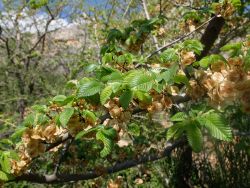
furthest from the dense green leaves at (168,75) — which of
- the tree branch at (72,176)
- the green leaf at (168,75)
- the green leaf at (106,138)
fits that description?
the tree branch at (72,176)

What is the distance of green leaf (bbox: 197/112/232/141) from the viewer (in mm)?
1598

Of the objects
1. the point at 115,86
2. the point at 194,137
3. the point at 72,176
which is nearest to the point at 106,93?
the point at 115,86

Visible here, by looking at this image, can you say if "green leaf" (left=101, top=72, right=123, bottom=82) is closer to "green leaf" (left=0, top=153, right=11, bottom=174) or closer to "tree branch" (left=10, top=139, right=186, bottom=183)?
"green leaf" (left=0, top=153, right=11, bottom=174)

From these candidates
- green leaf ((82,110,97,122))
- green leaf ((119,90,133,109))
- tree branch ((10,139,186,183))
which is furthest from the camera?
tree branch ((10,139,186,183))

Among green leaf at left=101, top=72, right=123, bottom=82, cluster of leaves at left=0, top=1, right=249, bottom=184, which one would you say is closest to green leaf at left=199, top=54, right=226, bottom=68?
cluster of leaves at left=0, top=1, right=249, bottom=184

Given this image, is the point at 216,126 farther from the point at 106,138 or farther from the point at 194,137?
the point at 106,138

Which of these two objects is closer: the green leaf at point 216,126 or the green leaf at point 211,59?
the green leaf at point 216,126

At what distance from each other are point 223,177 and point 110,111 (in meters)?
3.72

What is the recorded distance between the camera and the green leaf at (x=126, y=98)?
166cm

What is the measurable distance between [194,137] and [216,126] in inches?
4.4

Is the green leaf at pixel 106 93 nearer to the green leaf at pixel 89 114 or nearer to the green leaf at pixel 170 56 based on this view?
the green leaf at pixel 89 114

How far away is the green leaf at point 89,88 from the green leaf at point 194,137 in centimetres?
45

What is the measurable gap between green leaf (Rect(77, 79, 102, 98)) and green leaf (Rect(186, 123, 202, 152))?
0.45 meters

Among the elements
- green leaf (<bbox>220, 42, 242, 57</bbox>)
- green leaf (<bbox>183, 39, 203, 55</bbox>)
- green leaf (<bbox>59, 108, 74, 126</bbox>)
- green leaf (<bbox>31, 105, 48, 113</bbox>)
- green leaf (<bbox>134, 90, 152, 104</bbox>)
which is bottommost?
green leaf (<bbox>59, 108, 74, 126</bbox>)
